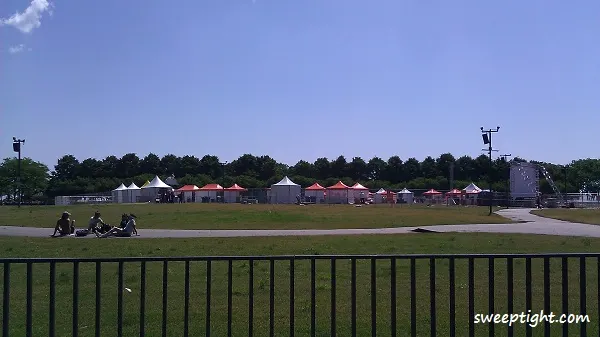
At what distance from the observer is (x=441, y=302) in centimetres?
986

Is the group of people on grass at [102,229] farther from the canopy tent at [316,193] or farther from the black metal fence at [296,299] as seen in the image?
the canopy tent at [316,193]

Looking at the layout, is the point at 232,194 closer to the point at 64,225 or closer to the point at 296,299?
the point at 64,225

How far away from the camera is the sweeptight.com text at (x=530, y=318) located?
6395 millimetres

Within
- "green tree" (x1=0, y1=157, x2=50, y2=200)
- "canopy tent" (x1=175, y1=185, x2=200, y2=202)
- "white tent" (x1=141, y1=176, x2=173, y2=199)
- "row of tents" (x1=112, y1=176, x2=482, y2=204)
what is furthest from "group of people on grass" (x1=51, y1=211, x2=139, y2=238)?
"green tree" (x1=0, y1=157, x2=50, y2=200)

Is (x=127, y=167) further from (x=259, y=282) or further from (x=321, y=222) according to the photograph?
(x=259, y=282)

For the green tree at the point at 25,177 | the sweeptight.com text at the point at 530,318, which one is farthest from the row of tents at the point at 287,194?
the sweeptight.com text at the point at 530,318

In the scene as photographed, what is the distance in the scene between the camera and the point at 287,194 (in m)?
82.8

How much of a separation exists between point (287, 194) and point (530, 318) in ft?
251

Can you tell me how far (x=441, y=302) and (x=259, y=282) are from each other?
3.71m

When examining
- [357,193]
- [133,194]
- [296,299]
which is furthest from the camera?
[133,194]

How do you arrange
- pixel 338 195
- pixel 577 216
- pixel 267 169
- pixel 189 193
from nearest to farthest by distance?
pixel 577 216, pixel 338 195, pixel 189 193, pixel 267 169

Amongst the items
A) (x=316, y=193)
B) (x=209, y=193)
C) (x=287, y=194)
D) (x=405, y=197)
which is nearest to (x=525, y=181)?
(x=405, y=197)

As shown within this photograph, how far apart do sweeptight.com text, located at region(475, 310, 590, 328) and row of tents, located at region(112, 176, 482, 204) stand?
72843 millimetres

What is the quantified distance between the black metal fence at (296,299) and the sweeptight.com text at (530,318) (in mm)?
53
